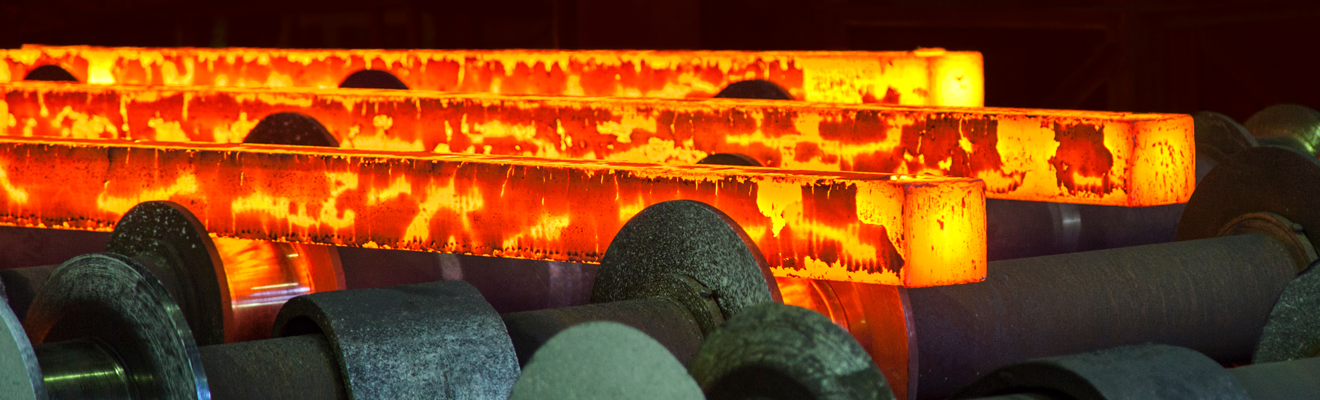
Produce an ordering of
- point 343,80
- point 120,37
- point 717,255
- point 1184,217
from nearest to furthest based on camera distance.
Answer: point 717,255 → point 1184,217 → point 343,80 → point 120,37

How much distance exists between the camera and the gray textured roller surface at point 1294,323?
186 cm

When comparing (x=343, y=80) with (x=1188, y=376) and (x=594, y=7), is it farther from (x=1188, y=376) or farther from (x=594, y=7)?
(x=594, y=7)

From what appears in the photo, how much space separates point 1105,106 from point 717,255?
5.49 m

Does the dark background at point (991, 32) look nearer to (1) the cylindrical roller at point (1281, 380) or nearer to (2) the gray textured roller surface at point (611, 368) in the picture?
(1) the cylindrical roller at point (1281, 380)

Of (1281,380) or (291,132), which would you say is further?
(291,132)

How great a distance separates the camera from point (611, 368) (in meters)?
1.07

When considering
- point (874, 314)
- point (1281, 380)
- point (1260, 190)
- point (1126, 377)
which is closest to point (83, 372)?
point (874, 314)

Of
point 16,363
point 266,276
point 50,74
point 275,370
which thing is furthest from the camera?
point 50,74

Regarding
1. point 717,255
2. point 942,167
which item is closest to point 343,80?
point 942,167

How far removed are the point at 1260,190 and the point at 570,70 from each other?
1317 mm

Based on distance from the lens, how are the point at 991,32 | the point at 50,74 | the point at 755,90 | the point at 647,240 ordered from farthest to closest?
the point at 991,32 → the point at 50,74 → the point at 755,90 → the point at 647,240

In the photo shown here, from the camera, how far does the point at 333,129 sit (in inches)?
96.5

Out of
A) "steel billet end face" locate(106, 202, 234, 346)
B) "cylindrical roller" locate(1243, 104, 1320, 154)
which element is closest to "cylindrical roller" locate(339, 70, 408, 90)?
"steel billet end face" locate(106, 202, 234, 346)

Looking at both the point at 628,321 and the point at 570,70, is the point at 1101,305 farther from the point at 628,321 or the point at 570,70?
the point at 570,70
